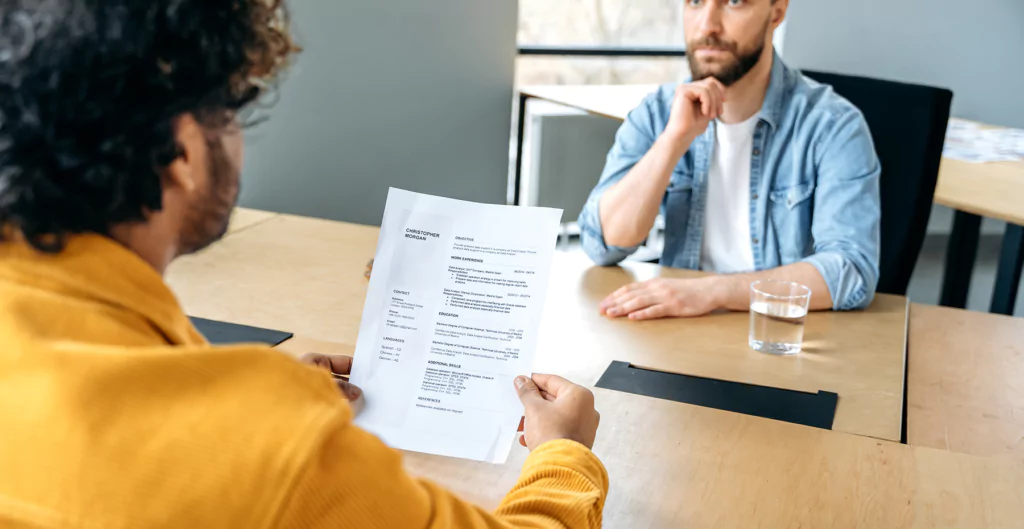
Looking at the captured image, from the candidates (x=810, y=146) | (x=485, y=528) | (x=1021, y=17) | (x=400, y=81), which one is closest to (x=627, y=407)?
(x=485, y=528)

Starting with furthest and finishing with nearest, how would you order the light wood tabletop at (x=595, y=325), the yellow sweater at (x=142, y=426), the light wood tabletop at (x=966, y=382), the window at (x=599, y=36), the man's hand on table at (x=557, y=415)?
the window at (x=599, y=36)
the light wood tabletop at (x=595, y=325)
the light wood tabletop at (x=966, y=382)
the man's hand on table at (x=557, y=415)
the yellow sweater at (x=142, y=426)

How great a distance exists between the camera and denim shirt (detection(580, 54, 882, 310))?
67.7 inches

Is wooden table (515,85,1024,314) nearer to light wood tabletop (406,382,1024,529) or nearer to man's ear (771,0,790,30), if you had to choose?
man's ear (771,0,790,30)

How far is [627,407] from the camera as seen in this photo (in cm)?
120

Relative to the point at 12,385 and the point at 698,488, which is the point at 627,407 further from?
the point at 12,385

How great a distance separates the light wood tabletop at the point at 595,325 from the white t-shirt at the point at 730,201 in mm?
243

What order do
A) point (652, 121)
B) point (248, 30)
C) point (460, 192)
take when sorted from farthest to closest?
point (460, 192) < point (652, 121) < point (248, 30)

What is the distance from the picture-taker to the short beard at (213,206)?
0.67 meters

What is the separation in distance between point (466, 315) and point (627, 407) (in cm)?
25

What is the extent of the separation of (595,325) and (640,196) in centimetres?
44

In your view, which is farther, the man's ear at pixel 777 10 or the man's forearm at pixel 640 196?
Answer: the man's ear at pixel 777 10

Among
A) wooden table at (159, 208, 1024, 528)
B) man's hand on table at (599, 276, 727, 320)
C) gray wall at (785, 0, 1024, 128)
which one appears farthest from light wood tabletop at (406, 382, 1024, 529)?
gray wall at (785, 0, 1024, 128)

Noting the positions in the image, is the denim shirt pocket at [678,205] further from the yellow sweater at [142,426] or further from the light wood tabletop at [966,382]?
the yellow sweater at [142,426]

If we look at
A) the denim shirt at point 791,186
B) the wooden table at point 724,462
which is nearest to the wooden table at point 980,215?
the denim shirt at point 791,186
